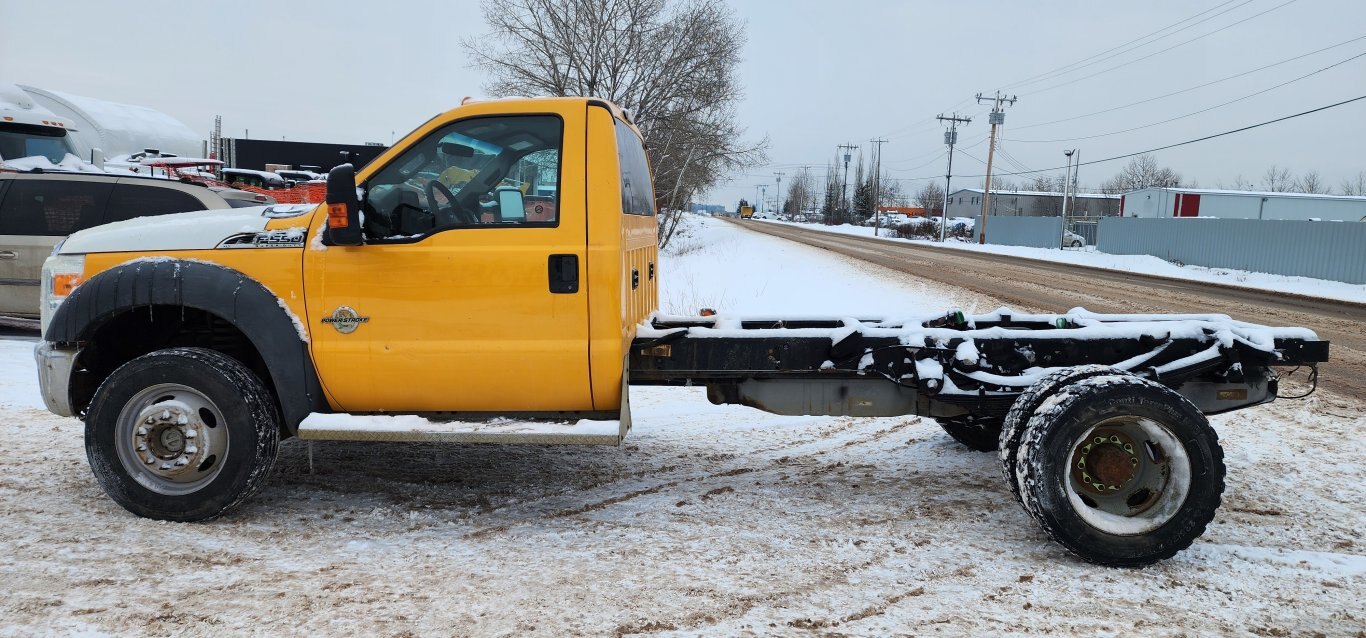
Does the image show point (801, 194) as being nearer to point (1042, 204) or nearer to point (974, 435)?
point (1042, 204)

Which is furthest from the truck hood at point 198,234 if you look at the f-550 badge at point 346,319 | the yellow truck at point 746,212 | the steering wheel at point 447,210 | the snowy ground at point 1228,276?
the yellow truck at point 746,212

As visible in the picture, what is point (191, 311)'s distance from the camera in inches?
185

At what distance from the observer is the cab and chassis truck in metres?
4.11

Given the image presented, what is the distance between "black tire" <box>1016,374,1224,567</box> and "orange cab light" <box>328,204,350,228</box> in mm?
3391

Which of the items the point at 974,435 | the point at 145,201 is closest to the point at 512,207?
the point at 974,435

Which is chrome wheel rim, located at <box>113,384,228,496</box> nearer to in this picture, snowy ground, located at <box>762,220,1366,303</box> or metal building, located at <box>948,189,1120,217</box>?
snowy ground, located at <box>762,220,1366,303</box>

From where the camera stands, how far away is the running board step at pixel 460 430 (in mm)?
4211

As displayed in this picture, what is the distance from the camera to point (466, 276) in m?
4.23

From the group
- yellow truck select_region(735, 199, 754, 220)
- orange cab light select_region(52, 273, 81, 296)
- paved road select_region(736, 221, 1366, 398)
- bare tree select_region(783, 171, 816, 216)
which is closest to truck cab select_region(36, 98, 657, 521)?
orange cab light select_region(52, 273, 81, 296)

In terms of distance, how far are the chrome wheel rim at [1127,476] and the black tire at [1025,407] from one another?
9.8 inches

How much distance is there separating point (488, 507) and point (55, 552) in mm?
1972

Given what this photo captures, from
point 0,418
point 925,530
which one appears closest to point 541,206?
point 925,530

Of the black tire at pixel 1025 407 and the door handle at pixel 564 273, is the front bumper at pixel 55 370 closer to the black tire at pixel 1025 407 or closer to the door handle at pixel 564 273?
the door handle at pixel 564 273

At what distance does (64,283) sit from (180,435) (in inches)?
42.6
